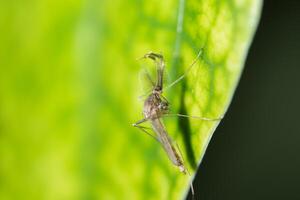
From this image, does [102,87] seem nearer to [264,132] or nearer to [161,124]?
[161,124]

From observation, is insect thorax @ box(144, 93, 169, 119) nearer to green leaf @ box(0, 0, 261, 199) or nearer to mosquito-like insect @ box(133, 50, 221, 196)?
mosquito-like insect @ box(133, 50, 221, 196)

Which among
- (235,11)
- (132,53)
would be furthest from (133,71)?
(235,11)

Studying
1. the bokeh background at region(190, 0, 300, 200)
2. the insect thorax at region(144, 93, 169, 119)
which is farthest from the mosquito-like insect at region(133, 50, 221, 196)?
the bokeh background at region(190, 0, 300, 200)

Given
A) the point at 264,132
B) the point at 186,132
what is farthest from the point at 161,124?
the point at 264,132

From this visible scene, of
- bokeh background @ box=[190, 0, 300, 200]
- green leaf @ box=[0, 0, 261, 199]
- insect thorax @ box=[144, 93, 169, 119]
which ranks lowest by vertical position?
green leaf @ box=[0, 0, 261, 199]

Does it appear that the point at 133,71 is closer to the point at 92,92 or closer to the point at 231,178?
the point at 92,92
